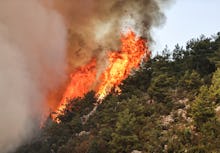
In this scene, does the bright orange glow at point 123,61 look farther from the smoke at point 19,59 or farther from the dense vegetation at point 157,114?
the smoke at point 19,59

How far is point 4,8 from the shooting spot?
2855cm

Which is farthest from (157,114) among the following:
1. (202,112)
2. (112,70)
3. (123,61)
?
(123,61)

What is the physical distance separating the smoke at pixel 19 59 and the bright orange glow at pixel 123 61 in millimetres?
6718

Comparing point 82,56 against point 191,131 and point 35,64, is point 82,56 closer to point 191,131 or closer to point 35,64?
point 35,64

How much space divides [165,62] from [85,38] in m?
16.4

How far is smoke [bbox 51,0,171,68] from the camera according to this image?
53.0 metres

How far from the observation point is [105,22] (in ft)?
177

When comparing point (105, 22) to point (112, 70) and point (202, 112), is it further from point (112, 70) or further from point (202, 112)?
point (202, 112)

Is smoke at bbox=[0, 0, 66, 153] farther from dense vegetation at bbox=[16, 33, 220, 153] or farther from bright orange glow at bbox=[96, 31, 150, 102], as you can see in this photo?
bright orange glow at bbox=[96, 31, 150, 102]

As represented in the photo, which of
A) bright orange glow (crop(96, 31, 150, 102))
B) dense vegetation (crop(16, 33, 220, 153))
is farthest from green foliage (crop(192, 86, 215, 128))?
bright orange glow (crop(96, 31, 150, 102))

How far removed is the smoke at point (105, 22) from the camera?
53000mm

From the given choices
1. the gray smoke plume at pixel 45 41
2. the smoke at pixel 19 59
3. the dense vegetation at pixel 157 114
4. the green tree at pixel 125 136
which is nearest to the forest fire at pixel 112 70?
the gray smoke plume at pixel 45 41

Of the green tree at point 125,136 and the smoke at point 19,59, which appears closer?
the smoke at point 19,59

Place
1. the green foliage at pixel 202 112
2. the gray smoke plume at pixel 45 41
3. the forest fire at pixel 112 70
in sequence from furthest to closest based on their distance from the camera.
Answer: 1. the forest fire at pixel 112 70
2. the green foliage at pixel 202 112
3. the gray smoke plume at pixel 45 41
